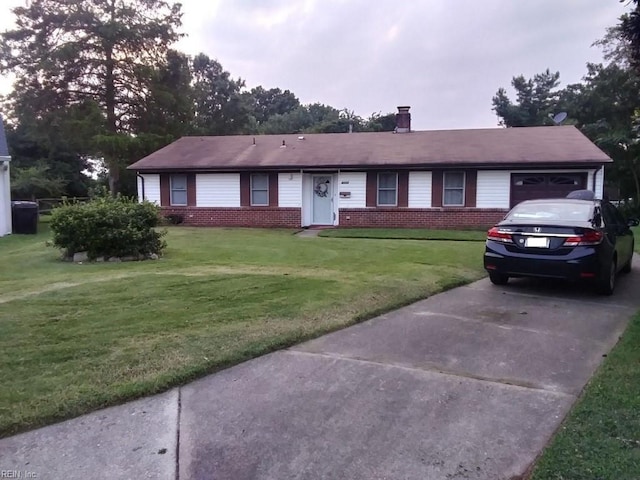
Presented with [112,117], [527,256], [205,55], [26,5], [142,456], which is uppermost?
[205,55]

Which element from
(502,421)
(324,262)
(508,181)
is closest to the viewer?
(502,421)

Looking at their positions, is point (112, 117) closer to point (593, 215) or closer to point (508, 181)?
point (508, 181)

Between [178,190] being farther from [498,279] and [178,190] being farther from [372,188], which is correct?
[498,279]

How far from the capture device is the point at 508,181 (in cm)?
1825

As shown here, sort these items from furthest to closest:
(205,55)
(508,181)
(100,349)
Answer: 1. (205,55)
2. (508,181)
3. (100,349)

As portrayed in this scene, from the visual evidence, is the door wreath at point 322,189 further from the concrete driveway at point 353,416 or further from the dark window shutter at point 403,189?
the concrete driveway at point 353,416

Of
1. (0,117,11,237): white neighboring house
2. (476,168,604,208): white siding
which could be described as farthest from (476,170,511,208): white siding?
(0,117,11,237): white neighboring house

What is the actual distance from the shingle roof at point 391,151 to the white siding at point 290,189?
0.56m

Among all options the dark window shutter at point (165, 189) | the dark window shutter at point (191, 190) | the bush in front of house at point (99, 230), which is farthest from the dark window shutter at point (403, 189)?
the bush in front of house at point (99, 230)

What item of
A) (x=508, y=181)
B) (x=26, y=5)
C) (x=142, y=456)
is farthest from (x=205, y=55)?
(x=142, y=456)

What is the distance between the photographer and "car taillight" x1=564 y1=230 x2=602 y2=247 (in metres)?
6.86

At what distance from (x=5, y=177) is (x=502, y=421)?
19.9 metres

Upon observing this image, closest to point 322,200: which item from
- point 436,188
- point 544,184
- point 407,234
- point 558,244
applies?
point 436,188

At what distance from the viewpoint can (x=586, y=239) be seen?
22.5ft
